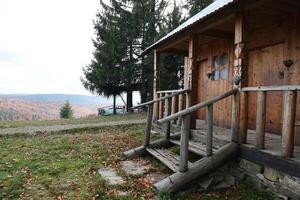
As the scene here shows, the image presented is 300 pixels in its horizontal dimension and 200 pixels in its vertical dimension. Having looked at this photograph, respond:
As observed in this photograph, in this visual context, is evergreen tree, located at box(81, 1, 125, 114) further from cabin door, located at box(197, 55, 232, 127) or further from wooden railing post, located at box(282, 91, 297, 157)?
wooden railing post, located at box(282, 91, 297, 157)

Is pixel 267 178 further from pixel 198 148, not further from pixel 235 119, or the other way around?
pixel 198 148

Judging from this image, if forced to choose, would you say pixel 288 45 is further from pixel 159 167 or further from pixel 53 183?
pixel 53 183

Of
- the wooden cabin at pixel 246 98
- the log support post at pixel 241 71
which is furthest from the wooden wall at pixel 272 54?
the log support post at pixel 241 71

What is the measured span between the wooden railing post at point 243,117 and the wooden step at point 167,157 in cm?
124

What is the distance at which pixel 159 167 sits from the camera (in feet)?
18.6

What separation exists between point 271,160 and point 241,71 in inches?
59.5

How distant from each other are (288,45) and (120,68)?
14.1 meters

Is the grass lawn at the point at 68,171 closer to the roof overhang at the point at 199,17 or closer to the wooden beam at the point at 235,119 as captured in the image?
the wooden beam at the point at 235,119

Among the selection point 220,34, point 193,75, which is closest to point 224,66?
point 220,34

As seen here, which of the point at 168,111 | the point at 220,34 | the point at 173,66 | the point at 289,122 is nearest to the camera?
the point at 289,122

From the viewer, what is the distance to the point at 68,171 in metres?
5.60

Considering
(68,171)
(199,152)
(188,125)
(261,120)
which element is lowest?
(68,171)

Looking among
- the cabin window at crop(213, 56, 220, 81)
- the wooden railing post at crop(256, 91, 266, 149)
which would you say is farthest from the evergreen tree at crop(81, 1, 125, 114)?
the wooden railing post at crop(256, 91, 266, 149)

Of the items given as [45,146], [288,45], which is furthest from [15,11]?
[288,45]
